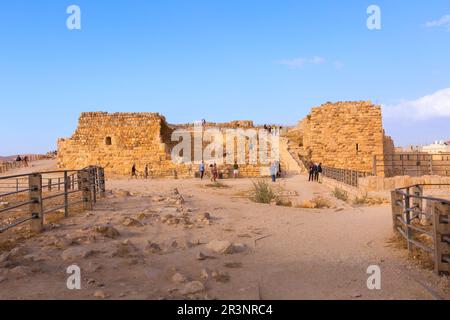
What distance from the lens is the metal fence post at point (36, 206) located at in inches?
289

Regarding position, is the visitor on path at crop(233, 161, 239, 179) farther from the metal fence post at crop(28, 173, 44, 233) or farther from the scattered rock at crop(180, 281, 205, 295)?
the scattered rock at crop(180, 281, 205, 295)

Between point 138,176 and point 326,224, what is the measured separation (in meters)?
22.8

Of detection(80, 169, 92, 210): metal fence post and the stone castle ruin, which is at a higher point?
the stone castle ruin

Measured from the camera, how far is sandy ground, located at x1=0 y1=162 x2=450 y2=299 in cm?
443

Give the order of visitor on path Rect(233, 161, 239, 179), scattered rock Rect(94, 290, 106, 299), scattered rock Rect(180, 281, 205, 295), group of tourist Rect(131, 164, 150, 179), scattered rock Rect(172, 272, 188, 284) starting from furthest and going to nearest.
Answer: group of tourist Rect(131, 164, 150, 179) < visitor on path Rect(233, 161, 239, 179) < scattered rock Rect(172, 272, 188, 284) < scattered rock Rect(180, 281, 205, 295) < scattered rock Rect(94, 290, 106, 299)

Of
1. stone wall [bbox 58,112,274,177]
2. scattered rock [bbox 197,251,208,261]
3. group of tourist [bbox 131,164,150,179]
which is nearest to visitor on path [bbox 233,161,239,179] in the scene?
group of tourist [bbox 131,164,150,179]

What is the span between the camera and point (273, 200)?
1386 cm

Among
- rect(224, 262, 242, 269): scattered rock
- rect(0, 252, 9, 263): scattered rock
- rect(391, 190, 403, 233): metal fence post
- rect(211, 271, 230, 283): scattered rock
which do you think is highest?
rect(391, 190, 403, 233): metal fence post

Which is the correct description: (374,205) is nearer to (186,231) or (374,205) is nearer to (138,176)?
(186,231)

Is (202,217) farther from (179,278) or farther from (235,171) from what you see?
(235,171)

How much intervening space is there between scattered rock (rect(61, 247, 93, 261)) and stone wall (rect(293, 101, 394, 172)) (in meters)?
25.0

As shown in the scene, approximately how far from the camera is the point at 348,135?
29156 mm
